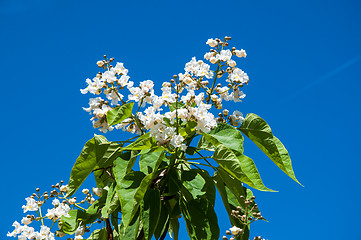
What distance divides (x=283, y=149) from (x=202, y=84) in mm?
439

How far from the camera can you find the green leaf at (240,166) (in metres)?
1.44

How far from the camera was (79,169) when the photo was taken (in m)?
1.62

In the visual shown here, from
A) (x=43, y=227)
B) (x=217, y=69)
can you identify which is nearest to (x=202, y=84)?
(x=217, y=69)

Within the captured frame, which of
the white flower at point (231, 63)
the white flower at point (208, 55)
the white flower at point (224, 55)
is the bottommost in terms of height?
the white flower at point (231, 63)

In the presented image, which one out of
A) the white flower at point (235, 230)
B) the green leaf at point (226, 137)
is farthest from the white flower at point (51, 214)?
the white flower at point (235, 230)

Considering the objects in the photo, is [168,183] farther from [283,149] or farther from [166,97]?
[283,149]

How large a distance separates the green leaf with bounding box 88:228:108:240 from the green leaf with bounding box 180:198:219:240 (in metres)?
0.40

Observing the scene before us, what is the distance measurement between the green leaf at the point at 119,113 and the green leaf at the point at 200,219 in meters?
0.40

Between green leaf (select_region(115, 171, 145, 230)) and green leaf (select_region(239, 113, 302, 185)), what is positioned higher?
green leaf (select_region(239, 113, 302, 185))

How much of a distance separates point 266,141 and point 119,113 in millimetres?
616

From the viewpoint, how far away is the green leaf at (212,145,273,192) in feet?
4.73

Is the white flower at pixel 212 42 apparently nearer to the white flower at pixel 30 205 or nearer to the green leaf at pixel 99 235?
the green leaf at pixel 99 235

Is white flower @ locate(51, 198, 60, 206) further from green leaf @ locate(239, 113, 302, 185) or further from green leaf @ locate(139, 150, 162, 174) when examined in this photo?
green leaf @ locate(239, 113, 302, 185)

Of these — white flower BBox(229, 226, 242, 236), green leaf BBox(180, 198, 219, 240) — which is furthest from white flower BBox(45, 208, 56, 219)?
white flower BBox(229, 226, 242, 236)
